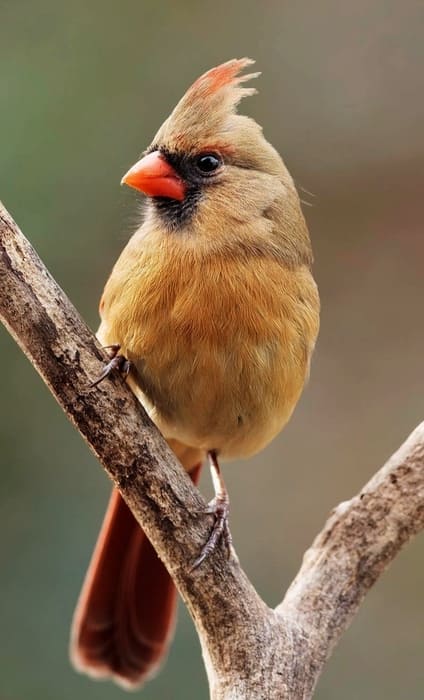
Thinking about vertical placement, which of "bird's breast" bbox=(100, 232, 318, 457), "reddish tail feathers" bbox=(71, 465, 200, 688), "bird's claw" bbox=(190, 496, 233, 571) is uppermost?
"bird's breast" bbox=(100, 232, 318, 457)

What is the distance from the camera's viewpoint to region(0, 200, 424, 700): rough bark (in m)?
1.81

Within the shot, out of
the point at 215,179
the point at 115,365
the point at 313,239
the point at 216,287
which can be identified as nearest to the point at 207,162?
the point at 215,179

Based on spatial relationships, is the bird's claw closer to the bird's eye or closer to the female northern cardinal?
the female northern cardinal

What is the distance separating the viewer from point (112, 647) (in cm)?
255

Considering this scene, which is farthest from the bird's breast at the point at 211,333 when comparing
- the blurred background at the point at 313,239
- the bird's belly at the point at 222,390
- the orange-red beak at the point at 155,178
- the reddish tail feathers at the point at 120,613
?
the reddish tail feathers at the point at 120,613

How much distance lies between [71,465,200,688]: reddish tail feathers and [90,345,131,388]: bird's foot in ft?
1.98

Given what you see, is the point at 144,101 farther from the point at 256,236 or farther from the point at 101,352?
the point at 101,352

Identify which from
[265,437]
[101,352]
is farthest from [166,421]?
[101,352]

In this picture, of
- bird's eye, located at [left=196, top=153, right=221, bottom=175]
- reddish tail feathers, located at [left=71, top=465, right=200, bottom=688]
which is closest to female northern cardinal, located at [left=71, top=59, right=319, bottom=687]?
bird's eye, located at [left=196, top=153, right=221, bottom=175]

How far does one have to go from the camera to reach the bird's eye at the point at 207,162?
2.18 m

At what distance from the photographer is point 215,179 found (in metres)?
2.18

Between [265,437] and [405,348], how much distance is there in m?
1.97

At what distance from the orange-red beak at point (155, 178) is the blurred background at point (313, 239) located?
0.65 ft

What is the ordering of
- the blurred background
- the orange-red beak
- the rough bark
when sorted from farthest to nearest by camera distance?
the blurred background, the orange-red beak, the rough bark
